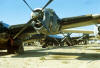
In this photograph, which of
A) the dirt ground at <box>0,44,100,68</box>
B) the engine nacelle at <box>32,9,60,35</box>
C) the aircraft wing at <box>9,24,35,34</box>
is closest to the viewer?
the dirt ground at <box>0,44,100,68</box>

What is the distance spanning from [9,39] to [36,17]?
534 cm

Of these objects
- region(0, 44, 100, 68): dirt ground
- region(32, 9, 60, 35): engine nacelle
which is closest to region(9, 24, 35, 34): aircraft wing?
region(32, 9, 60, 35): engine nacelle

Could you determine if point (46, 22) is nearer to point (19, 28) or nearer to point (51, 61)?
point (51, 61)

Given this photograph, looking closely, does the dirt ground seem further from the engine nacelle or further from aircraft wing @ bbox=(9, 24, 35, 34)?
aircraft wing @ bbox=(9, 24, 35, 34)

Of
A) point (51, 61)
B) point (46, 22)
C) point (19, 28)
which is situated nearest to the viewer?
point (51, 61)

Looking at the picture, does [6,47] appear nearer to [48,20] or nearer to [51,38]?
[48,20]

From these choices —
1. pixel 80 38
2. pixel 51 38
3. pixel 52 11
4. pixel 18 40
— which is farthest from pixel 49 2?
pixel 80 38

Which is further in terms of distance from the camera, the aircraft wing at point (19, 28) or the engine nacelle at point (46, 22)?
the aircraft wing at point (19, 28)

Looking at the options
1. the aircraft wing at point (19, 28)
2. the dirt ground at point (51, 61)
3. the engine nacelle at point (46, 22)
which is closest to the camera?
the dirt ground at point (51, 61)

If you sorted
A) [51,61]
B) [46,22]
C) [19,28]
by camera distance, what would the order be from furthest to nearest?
[19,28], [46,22], [51,61]

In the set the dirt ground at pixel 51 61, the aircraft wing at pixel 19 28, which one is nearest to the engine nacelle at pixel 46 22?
the dirt ground at pixel 51 61

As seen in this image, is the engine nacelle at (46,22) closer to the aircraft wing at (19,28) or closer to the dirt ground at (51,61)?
the dirt ground at (51,61)

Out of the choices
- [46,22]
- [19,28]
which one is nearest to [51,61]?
[46,22]

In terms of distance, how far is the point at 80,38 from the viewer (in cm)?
5291
